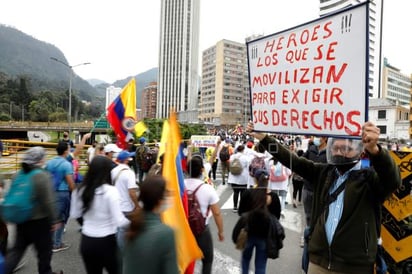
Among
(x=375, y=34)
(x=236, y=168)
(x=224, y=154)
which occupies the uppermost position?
(x=375, y=34)

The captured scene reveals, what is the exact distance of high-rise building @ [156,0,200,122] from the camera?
154 m

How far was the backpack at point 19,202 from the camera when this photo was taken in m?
3.60

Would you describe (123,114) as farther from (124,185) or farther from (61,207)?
(124,185)

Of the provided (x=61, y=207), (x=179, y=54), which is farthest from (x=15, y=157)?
(x=179, y=54)

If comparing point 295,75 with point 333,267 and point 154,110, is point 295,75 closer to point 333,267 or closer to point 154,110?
point 333,267

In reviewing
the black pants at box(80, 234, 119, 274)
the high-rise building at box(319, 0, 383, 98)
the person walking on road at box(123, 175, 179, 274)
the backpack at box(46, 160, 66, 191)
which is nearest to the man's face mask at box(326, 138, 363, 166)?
the person walking on road at box(123, 175, 179, 274)

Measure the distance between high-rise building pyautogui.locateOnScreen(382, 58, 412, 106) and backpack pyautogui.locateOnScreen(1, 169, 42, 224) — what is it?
407 ft

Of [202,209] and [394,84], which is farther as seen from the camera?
[394,84]

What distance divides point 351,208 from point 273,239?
1.64 meters

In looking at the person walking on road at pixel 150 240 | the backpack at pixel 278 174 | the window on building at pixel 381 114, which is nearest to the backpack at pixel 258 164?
the backpack at pixel 278 174

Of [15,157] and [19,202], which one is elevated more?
[19,202]

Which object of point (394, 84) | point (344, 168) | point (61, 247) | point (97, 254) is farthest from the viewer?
point (394, 84)

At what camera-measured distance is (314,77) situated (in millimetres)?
3080

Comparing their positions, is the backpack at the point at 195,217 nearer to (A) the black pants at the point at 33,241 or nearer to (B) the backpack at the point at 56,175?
(A) the black pants at the point at 33,241
